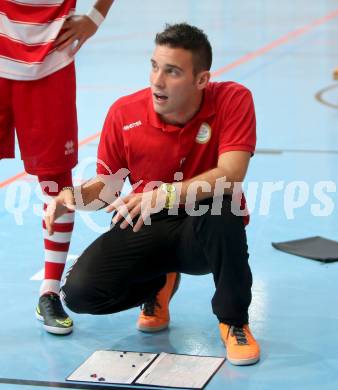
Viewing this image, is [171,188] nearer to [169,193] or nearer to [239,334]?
[169,193]

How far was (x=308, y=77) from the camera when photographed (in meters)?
8.06

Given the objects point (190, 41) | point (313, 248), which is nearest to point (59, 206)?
point (190, 41)

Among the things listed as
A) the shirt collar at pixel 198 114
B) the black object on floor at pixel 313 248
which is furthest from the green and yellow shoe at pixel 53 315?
the black object on floor at pixel 313 248

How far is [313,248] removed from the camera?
155 inches

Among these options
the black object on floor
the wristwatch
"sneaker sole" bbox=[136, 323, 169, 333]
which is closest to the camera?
the wristwatch

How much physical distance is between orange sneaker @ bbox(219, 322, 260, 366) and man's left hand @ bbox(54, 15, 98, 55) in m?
1.08

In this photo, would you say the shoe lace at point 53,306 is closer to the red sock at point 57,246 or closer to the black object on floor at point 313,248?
the red sock at point 57,246

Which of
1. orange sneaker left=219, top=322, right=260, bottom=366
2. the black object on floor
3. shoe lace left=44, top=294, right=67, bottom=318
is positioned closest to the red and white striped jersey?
shoe lace left=44, top=294, right=67, bottom=318

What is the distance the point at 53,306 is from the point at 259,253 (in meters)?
1.08

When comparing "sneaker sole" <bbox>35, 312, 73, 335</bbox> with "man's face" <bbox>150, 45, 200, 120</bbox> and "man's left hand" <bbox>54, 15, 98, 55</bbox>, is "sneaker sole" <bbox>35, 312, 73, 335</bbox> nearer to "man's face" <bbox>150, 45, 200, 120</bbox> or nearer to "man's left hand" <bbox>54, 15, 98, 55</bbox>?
"man's face" <bbox>150, 45, 200, 120</bbox>

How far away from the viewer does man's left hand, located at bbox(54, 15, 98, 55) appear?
10.3 ft

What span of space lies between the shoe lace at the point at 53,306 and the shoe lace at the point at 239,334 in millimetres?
618

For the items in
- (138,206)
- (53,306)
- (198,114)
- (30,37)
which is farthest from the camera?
(53,306)

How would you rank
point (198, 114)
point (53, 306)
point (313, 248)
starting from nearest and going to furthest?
point (198, 114) → point (53, 306) → point (313, 248)
